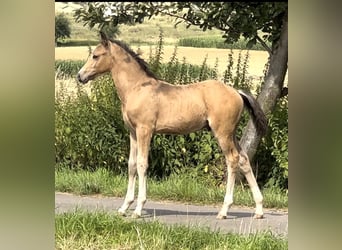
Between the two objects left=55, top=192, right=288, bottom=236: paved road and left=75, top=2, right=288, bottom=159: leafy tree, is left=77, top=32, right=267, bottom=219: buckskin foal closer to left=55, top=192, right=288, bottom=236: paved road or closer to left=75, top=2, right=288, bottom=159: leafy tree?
left=55, top=192, right=288, bottom=236: paved road

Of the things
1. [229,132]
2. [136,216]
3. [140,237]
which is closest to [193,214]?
[136,216]

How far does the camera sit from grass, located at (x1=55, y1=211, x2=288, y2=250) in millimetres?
3805

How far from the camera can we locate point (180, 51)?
→ 4664mm

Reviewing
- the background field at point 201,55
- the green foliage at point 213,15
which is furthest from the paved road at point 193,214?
the green foliage at point 213,15

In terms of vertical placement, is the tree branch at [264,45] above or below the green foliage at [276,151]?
above

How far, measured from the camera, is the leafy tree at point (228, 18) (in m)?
4.49

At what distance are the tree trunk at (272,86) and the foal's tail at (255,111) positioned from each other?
6 centimetres

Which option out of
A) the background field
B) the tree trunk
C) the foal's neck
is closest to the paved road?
the tree trunk

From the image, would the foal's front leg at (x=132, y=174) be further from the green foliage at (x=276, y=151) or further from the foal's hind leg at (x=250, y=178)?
the green foliage at (x=276, y=151)

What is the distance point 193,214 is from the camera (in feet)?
13.9

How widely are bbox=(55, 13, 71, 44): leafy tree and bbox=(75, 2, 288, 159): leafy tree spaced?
99 millimetres
